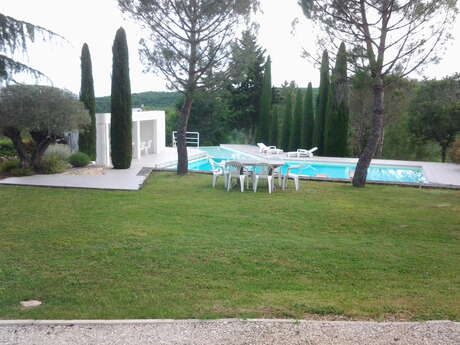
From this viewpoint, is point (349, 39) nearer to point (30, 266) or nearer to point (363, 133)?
point (30, 266)

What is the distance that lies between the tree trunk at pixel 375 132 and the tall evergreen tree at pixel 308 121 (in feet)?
37.8

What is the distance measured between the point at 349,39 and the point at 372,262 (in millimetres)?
7173

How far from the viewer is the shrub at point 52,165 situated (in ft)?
43.2

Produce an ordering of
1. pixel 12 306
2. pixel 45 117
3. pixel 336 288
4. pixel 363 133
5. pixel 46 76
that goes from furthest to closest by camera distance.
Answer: pixel 363 133 → pixel 45 117 → pixel 46 76 → pixel 336 288 → pixel 12 306

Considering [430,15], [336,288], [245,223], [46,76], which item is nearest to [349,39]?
[430,15]

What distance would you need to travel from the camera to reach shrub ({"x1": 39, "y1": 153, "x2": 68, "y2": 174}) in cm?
1317

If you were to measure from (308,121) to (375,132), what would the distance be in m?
11.9

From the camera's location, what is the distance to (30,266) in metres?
4.96

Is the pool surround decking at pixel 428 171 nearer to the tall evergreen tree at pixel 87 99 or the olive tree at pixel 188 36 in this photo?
the olive tree at pixel 188 36

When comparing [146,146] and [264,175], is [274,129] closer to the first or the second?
[146,146]

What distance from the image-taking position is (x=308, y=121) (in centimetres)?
2295

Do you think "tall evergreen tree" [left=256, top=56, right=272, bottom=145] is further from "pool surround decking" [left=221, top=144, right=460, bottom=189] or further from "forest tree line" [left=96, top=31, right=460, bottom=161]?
"pool surround decking" [left=221, top=144, right=460, bottom=189]

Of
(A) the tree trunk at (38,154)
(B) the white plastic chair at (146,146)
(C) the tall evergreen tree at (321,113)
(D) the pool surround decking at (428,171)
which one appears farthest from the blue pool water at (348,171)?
(A) the tree trunk at (38,154)

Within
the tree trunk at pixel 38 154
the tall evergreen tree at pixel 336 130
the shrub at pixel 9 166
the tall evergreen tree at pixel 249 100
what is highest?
the tall evergreen tree at pixel 249 100
